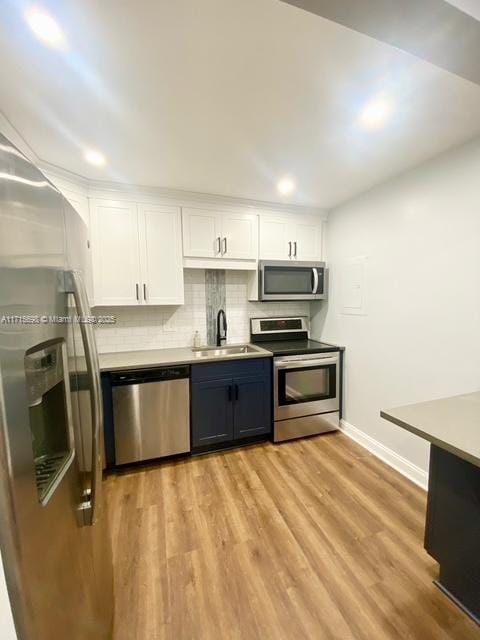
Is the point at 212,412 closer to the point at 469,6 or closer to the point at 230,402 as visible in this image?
the point at 230,402

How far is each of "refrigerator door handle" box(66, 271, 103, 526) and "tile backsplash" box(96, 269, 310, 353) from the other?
6.32 ft

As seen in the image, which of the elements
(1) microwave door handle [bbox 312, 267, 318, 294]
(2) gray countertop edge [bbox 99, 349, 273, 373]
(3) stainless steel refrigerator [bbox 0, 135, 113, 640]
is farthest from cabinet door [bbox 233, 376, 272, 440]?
(3) stainless steel refrigerator [bbox 0, 135, 113, 640]

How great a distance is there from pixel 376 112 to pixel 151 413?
253 cm

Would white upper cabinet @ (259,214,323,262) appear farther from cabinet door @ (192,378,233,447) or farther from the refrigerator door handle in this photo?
the refrigerator door handle

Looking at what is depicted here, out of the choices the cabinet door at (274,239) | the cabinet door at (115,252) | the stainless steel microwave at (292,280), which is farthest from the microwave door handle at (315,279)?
the cabinet door at (115,252)

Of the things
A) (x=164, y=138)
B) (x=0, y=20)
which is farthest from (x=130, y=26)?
(x=164, y=138)

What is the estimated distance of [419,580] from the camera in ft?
4.48

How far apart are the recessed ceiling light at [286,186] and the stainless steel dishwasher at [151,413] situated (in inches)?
71.1

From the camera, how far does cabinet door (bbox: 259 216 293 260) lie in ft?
9.23

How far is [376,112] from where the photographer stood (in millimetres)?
1425

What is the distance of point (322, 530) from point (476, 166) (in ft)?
8.10

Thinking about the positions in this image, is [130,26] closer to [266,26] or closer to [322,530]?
[266,26]

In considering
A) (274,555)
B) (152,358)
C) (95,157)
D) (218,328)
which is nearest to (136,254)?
(95,157)

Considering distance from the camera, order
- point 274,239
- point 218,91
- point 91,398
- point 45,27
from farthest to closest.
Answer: point 274,239
point 218,91
point 45,27
point 91,398
